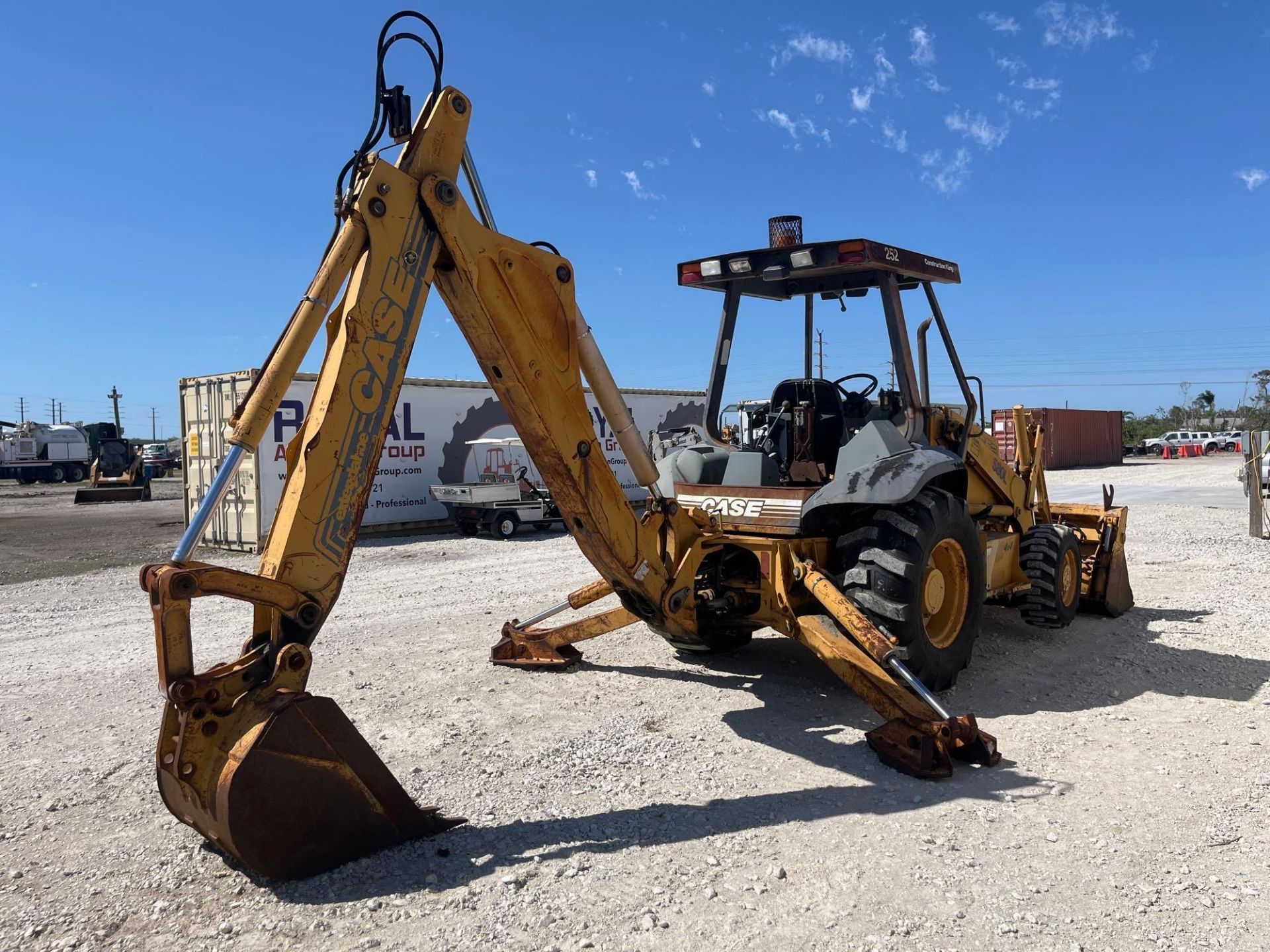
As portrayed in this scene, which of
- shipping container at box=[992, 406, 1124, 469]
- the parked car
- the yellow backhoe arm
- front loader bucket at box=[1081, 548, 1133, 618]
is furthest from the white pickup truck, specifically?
the yellow backhoe arm

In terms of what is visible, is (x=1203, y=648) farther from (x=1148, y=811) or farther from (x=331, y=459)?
(x=331, y=459)

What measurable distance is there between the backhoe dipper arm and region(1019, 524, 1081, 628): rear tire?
423 cm

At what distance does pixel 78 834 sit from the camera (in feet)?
13.1

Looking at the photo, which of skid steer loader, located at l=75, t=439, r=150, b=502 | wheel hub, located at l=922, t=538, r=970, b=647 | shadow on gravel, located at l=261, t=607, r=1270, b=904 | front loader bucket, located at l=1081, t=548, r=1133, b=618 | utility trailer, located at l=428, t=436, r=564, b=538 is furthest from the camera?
A: skid steer loader, located at l=75, t=439, r=150, b=502

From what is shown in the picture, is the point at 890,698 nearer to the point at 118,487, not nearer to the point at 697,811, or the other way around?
the point at 697,811

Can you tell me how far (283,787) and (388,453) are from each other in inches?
541

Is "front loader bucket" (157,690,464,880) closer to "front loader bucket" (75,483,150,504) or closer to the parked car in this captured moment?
"front loader bucket" (75,483,150,504)

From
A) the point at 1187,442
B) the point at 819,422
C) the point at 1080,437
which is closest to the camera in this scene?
the point at 819,422

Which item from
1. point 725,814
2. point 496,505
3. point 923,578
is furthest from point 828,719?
point 496,505

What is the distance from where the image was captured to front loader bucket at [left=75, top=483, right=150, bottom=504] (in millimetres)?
30250

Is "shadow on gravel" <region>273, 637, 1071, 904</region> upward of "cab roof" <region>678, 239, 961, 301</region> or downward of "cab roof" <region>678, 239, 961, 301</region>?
downward

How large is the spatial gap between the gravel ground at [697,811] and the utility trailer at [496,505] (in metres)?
9.07

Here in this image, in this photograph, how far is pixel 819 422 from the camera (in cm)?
640

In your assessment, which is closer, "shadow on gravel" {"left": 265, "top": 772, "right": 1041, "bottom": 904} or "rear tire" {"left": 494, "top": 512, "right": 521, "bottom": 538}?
"shadow on gravel" {"left": 265, "top": 772, "right": 1041, "bottom": 904}
